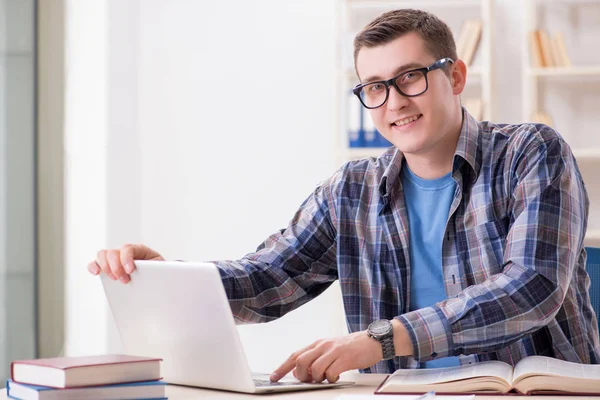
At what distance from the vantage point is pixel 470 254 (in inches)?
67.0

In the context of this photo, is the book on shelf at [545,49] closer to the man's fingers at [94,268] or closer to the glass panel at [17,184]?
the glass panel at [17,184]

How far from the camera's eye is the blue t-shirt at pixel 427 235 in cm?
174

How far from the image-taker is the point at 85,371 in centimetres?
116

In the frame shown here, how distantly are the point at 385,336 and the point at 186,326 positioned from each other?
→ 1.09 feet

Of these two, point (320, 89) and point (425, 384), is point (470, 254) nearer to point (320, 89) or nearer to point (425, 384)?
point (425, 384)

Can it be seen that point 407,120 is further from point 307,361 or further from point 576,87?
point 576,87

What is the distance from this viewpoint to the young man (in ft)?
5.25

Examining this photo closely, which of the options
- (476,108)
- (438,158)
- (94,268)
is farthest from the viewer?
(476,108)

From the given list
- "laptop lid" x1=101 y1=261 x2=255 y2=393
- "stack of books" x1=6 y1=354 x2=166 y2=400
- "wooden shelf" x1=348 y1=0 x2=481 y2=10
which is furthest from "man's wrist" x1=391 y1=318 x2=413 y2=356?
"wooden shelf" x1=348 y1=0 x2=481 y2=10

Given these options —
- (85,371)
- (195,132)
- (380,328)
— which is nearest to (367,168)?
(380,328)

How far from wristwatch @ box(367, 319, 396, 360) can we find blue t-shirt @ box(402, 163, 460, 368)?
1.16ft

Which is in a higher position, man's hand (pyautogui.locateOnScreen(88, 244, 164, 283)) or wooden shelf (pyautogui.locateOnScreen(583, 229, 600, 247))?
man's hand (pyautogui.locateOnScreen(88, 244, 164, 283))

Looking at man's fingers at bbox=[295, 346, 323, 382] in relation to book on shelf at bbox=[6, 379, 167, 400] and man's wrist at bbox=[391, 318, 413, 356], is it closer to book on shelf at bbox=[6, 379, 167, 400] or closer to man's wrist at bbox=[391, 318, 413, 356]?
man's wrist at bbox=[391, 318, 413, 356]

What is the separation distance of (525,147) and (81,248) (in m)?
2.51
